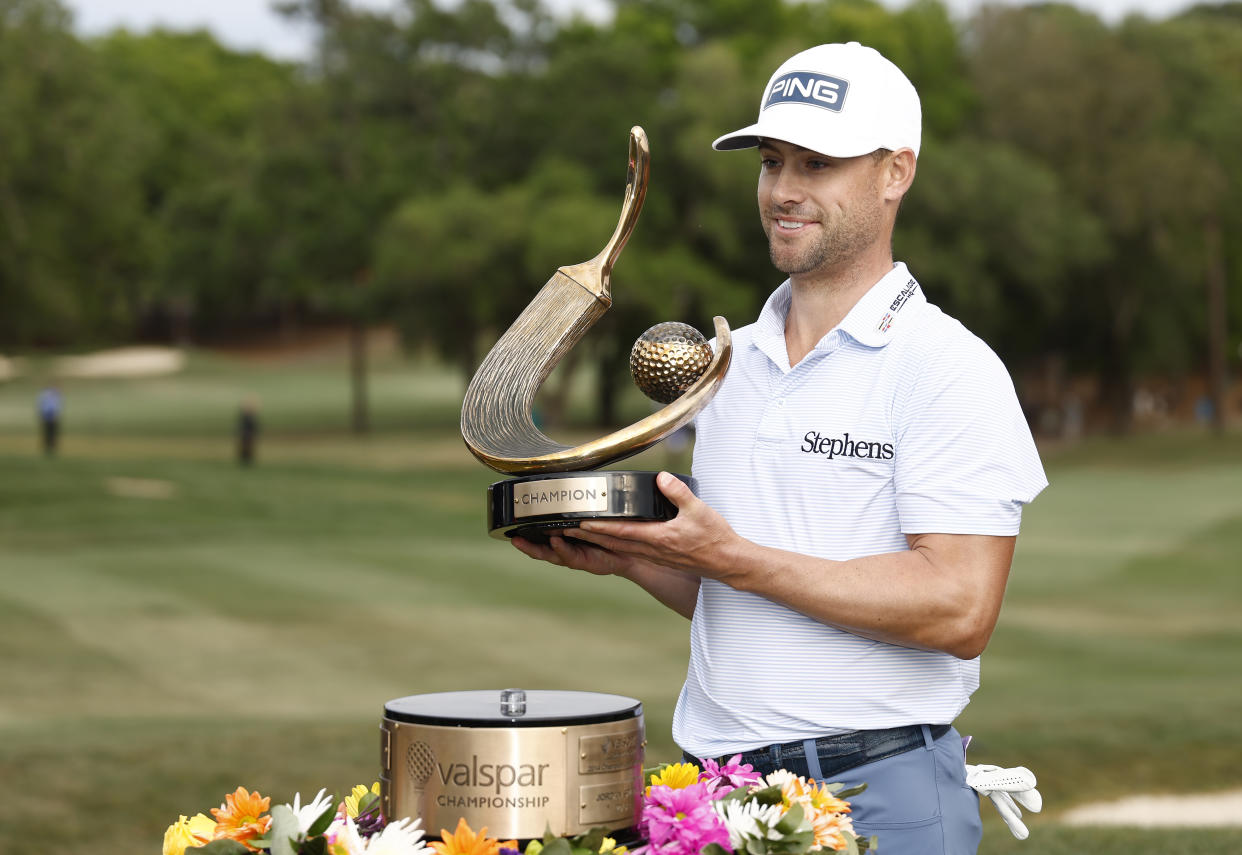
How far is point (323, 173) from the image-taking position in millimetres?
47000

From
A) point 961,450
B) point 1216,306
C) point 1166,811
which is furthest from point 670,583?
point 1216,306

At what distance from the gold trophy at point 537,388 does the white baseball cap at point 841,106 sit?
0.28m

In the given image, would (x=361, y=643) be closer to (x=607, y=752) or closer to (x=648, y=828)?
(x=648, y=828)

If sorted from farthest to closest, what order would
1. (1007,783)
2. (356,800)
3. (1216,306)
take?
(1216,306), (1007,783), (356,800)

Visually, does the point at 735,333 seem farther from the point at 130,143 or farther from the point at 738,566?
the point at 130,143

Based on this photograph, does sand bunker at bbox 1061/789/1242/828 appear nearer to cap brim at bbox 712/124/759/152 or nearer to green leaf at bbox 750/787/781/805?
cap brim at bbox 712/124/759/152

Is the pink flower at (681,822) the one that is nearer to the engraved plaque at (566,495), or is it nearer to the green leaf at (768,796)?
the green leaf at (768,796)

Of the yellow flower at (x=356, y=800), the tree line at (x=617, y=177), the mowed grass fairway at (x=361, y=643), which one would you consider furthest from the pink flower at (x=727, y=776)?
the tree line at (x=617, y=177)

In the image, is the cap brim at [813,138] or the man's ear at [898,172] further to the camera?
the man's ear at [898,172]

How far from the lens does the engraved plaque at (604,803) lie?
2.35m

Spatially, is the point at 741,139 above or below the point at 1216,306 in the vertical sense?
below

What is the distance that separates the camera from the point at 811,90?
9.37 ft

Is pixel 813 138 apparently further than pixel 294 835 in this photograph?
Yes

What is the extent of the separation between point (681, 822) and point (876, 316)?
40.0 inches
